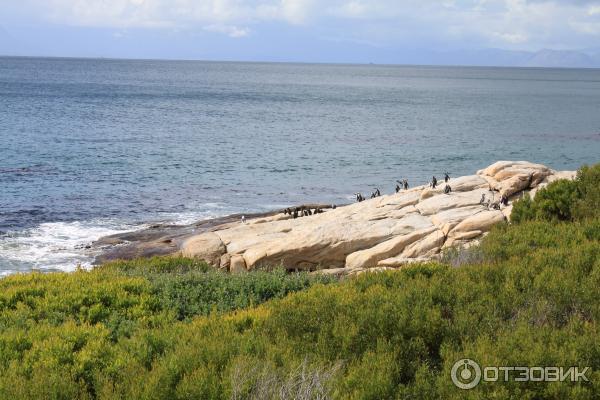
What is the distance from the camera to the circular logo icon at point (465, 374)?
702 centimetres

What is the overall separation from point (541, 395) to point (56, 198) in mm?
38696

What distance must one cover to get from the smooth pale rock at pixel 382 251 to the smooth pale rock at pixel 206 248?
245 inches

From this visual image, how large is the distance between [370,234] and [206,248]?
24.6 feet

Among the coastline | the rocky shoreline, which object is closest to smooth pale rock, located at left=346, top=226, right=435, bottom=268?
the rocky shoreline

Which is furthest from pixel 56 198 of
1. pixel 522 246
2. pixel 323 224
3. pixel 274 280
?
pixel 522 246

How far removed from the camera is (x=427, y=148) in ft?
216

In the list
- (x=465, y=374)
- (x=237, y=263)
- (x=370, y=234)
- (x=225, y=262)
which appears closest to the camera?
(x=465, y=374)

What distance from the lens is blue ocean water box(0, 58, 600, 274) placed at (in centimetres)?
3719

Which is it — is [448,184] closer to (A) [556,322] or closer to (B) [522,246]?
(B) [522,246]

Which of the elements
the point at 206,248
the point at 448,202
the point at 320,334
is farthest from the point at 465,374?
the point at 206,248

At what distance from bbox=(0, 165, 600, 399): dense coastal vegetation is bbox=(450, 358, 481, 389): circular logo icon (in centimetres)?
11

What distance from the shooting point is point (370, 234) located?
24.0 metres

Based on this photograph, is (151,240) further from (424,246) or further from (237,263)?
(424,246)

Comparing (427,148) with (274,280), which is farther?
(427,148)
